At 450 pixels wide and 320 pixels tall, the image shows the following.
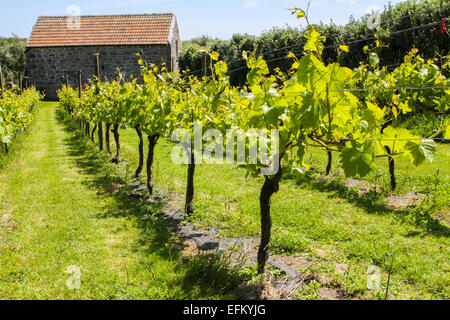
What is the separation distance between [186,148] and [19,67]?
3797 centimetres

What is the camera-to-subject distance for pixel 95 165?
840 cm

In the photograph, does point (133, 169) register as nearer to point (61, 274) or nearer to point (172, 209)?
point (172, 209)

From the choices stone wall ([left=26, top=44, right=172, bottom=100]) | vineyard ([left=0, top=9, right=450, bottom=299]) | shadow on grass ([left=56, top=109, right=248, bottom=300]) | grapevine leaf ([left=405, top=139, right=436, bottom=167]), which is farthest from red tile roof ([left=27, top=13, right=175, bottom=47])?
grapevine leaf ([left=405, top=139, right=436, bottom=167])

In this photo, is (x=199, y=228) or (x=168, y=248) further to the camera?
(x=199, y=228)

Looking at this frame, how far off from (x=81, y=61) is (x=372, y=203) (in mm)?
22978

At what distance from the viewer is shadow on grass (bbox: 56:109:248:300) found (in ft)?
10.5

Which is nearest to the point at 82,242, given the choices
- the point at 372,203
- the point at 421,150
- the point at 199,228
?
the point at 199,228

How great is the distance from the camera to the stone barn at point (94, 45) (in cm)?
2295

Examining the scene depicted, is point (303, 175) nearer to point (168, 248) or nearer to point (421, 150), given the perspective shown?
point (421, 150)

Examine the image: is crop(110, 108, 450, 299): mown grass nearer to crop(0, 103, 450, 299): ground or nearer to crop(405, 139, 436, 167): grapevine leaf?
crop(0, 103, 450, 299): ground

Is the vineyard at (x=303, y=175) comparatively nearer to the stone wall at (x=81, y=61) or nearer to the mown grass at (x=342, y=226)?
the mown grass at (x=342, y=226)

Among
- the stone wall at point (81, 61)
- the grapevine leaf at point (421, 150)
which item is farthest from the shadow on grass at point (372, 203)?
the stone wall at point (81, 61)

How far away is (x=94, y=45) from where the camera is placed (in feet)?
77.4
